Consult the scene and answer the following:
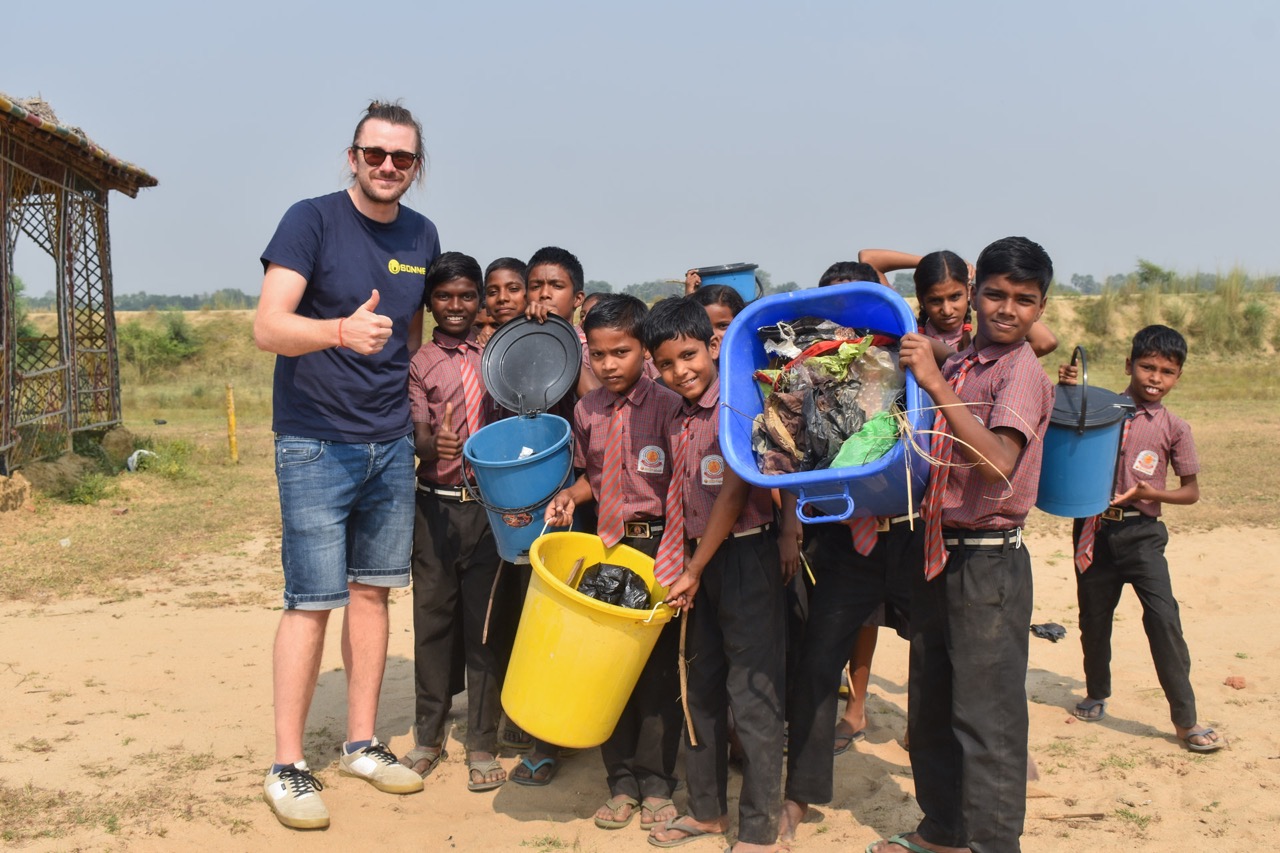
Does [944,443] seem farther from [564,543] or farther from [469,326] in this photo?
[469,326]

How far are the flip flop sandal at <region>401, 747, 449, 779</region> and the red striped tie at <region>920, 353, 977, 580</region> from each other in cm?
200

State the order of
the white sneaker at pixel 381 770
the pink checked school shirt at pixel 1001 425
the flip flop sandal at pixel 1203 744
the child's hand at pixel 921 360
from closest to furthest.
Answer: the child's hand at pixel 921 360
the pink checked school shirt at pixel 1001 425
the white sneaker at pixel 381 770
the flip flop sandal at pixel 1203 744

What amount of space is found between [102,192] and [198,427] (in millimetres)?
5472

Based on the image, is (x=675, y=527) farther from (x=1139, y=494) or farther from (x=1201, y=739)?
(x=1201, y=739)

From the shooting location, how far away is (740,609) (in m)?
3.12

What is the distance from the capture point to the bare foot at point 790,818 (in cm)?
324

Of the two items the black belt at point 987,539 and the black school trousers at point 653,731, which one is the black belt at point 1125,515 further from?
the black school trousers at point 653,731

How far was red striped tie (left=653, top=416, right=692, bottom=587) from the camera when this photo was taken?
3.17 metres

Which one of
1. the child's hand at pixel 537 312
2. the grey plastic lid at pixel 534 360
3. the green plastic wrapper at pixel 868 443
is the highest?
the child's hand at pixel 537 312

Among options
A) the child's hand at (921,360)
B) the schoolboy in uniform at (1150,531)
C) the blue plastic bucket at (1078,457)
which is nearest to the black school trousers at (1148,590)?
the schoolboy in uniform at (1150,531)

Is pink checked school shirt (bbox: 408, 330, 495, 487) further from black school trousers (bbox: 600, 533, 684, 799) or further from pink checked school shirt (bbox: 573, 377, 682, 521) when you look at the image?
black school trousers (bbox: 600, 533, 684, 799)

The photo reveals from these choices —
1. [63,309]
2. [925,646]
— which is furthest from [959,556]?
[63,309]

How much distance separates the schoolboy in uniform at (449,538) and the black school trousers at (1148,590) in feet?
7.92

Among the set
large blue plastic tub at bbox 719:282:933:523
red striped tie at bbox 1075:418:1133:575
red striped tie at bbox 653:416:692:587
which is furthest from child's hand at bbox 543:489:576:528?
red striped tie at bbox 1075:418:1133:575
